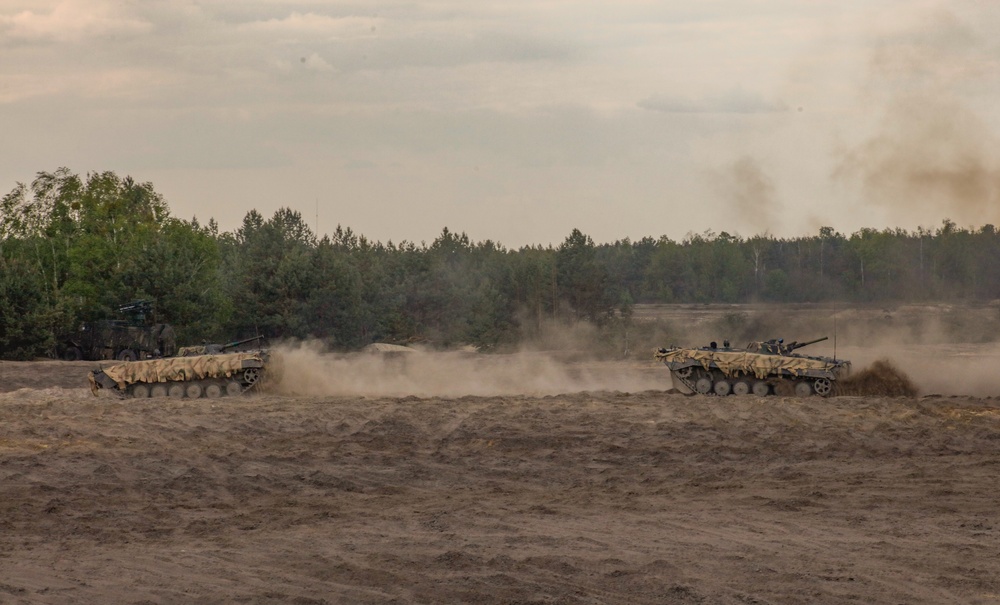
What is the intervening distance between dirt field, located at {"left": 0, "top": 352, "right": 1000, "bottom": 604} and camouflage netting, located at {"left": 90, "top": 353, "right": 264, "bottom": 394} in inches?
121

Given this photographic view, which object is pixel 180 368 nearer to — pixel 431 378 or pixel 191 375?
pixel 191 375

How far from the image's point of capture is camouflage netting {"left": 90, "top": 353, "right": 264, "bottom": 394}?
26.5m

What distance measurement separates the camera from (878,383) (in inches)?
1023

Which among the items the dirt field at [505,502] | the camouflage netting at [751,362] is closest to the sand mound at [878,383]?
the camouflage netting at [751,362]

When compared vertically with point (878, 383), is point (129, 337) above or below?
above

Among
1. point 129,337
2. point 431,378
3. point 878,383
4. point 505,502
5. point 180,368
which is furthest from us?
point 129,337

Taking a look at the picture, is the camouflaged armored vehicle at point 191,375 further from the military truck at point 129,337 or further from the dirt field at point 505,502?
the military truck at point 129,337

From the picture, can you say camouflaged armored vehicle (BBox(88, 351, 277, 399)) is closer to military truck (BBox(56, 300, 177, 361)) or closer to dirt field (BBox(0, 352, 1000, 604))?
dirt field (BBox(0, 352, 1000, 604))

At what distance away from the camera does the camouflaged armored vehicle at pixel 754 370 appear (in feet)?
83.4

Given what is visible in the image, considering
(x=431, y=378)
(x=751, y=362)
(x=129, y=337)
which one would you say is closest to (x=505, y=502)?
(x=751, y=362)

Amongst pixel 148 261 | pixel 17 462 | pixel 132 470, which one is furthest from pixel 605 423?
pixel 148 261

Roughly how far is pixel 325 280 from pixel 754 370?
83.7ft

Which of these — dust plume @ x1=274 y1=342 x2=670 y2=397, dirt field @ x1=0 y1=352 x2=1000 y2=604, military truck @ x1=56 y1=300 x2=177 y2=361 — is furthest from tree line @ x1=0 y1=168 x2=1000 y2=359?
dirt field @ x1=0 y1=352 x2=1000 y2=604

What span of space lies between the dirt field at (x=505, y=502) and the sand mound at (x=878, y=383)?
214 cm
